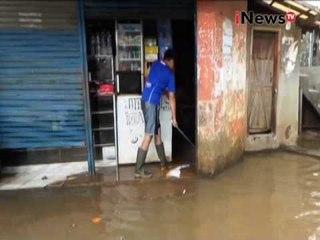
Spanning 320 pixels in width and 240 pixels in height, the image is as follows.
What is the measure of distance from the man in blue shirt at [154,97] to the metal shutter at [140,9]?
0.62m

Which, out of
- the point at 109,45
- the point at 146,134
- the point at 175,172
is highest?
the point at 109,45

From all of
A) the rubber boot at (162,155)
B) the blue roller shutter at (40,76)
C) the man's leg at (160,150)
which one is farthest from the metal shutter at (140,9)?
the rubber boot at (162,155)

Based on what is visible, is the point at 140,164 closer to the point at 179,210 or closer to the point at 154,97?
the point at 154,97

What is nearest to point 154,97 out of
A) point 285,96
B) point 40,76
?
point 40,76

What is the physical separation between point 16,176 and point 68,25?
2.45 m

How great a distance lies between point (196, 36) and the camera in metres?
5.62

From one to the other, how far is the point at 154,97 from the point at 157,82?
234 mm

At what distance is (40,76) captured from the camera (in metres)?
5.71

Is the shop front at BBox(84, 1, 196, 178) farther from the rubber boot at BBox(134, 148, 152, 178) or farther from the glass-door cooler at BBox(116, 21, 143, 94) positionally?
the rubber boot at BBox(134, 148, 152, 178)

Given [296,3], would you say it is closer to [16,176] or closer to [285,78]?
[285,78]

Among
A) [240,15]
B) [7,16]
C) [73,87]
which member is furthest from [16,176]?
[240,15]

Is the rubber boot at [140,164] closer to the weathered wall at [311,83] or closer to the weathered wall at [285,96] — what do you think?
the weathered wall at [285,96]

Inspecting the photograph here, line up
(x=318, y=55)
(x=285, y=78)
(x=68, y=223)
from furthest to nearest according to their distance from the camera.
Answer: (x=318, y=55) → (x=285, y=78) → (x=68, y=223)

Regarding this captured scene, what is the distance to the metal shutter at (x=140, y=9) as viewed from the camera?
18.4ft
